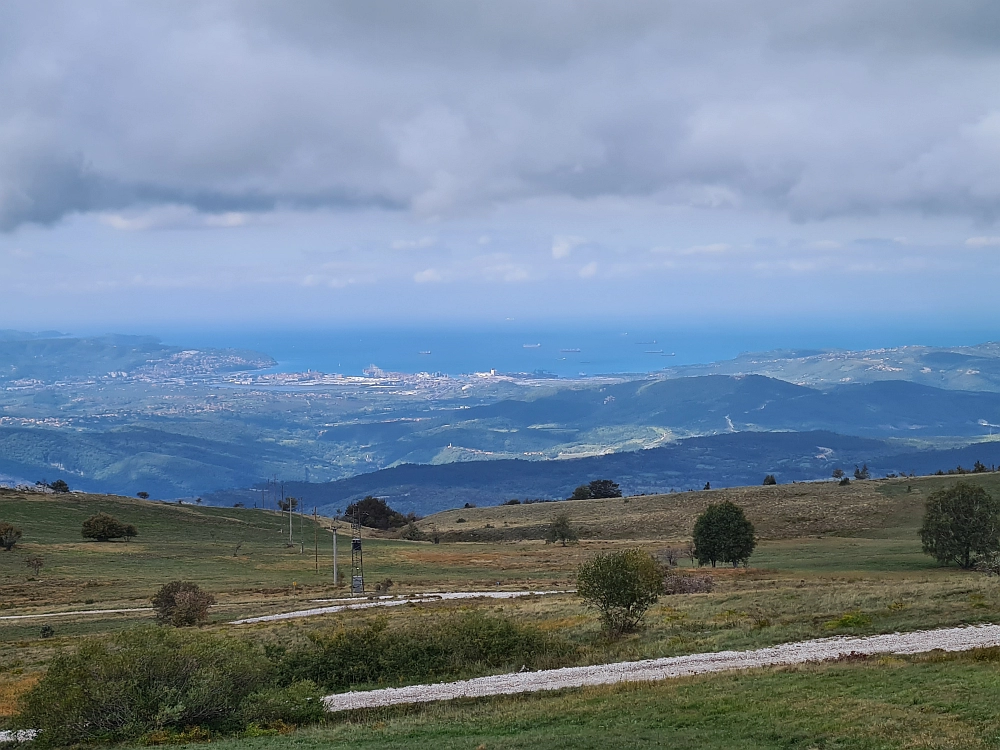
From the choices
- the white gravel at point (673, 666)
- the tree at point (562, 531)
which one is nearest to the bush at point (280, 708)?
the white gravel at point (673, 666)

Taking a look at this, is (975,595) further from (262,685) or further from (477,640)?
(262,685)

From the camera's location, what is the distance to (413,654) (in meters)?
27.9

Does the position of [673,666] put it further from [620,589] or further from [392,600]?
[392,600]

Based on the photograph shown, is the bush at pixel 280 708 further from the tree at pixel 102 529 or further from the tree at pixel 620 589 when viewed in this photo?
the tree at pixel 102 529

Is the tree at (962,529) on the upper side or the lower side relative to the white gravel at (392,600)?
upper

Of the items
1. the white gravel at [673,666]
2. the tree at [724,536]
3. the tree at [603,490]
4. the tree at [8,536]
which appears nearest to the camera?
the white gravel at [673,666]

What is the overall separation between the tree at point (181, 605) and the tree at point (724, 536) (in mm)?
34893

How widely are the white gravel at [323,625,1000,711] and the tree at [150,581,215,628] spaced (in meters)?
18.5

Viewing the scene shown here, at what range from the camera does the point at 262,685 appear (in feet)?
79.5

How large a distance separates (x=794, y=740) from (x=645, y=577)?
16.7 m

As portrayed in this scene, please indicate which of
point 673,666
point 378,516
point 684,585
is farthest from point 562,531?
point 673,666

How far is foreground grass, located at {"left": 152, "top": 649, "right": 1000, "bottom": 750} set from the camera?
15336 mm

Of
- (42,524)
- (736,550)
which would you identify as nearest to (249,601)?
(736,550)

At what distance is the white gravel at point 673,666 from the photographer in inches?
921
